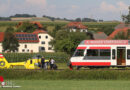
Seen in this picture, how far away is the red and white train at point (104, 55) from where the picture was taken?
154ft

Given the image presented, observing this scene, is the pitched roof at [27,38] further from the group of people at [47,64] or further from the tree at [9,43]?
the group of people at [47,64]

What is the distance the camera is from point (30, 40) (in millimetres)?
149625

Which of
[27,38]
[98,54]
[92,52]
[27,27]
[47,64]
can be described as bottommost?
[27,38]

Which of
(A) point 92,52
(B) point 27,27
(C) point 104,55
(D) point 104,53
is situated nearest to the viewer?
(C) point 104,55

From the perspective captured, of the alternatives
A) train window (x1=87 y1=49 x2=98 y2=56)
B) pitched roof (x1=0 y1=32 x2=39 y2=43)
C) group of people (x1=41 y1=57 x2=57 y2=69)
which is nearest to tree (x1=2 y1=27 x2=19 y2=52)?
pitched roof (x1=0 y1=32 x2=39 y2=43)

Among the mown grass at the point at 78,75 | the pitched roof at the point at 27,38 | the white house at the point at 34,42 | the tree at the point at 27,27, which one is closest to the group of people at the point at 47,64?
the mown grass at the point at 78,75

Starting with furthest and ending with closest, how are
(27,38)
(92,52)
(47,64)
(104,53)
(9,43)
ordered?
(27,38), (9,43), (47,64), (92,52), (104,53)

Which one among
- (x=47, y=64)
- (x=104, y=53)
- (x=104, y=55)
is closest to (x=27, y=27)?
(x=47, y=64)

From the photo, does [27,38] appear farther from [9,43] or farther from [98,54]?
[98,54]

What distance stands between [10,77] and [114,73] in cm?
865

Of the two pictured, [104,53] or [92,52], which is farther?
[92,52]

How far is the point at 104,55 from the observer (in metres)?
47.2

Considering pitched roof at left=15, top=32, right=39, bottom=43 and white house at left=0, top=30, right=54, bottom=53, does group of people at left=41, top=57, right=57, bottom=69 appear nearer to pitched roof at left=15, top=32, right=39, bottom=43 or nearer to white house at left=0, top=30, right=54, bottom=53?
white house at left=0, top=30, right=54, bottom=53

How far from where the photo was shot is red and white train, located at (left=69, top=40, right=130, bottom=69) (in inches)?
1847
